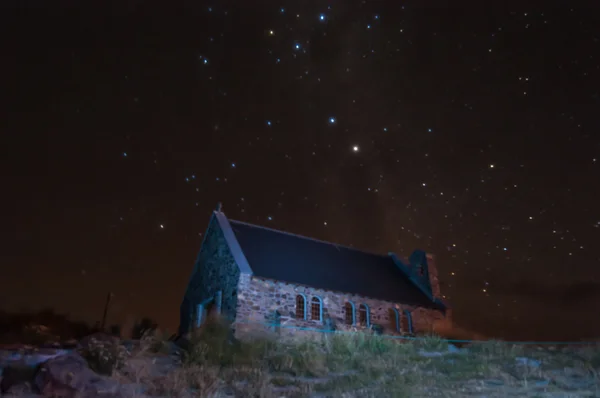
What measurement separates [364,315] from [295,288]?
4.95 meters

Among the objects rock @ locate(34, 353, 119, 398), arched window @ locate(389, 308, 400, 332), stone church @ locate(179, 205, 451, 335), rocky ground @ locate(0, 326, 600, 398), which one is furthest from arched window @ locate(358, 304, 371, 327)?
rock @ locate(34, 353, 119, 398)

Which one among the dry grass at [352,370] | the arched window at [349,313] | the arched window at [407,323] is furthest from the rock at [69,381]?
the arched window at [407,323]

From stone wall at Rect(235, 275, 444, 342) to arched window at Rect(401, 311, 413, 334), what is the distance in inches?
30.9

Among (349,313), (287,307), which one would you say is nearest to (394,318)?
(349,313)

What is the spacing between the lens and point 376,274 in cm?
3200

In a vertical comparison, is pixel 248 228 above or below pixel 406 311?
above

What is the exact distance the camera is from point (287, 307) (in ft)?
80.5

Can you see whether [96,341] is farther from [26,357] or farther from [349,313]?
[349,313]

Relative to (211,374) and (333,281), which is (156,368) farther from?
(333,281)

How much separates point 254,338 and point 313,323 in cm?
399

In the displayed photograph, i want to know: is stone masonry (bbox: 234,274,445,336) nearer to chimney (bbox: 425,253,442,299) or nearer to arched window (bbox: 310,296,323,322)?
arched window (bbox: 310,296,323,322)

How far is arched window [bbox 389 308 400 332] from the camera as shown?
28142 millimetres

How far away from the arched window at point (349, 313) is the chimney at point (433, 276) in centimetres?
796

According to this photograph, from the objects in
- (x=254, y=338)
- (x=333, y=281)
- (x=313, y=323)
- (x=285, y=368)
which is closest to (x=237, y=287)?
(x=254, y=338)
